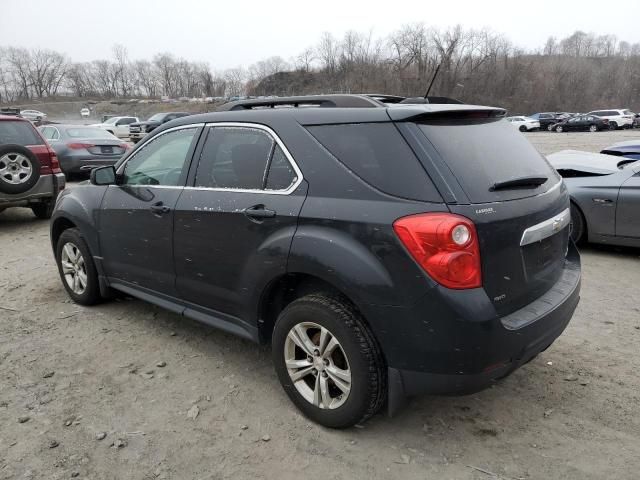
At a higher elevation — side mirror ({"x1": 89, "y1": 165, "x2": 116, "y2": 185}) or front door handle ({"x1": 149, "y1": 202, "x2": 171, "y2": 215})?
side mirror ({"x1": 89, "y1": 165, "x2": 116, "y2": 185})

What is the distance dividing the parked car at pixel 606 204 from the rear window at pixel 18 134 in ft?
26.2

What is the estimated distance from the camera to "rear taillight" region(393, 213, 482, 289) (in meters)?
2.29

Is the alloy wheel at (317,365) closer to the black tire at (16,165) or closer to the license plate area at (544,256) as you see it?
the license plate area at (544,256)

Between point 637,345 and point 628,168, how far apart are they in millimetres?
3236

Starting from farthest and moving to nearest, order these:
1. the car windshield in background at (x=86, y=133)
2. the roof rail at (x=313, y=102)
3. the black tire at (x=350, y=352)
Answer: the car windshield in background at (x=86, y=133) < the roof rail at (x=313, y=102) < the black tire at (x=350, y=352)

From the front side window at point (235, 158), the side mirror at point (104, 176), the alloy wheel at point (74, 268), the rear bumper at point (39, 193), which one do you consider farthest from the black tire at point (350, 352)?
the rear bumper at point (39, 193)

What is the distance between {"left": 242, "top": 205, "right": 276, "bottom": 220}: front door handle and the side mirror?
5.36 ft

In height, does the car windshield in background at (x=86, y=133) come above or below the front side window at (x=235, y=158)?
above

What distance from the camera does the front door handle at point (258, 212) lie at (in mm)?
2842

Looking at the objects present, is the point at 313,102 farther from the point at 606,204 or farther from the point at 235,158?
the point at 606,204

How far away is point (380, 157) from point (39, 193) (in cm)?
713

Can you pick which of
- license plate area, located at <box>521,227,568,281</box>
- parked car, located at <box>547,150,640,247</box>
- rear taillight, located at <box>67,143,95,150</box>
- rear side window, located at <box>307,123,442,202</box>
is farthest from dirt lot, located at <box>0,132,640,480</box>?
rear taillight, located at <box>67,143,95,150</box>

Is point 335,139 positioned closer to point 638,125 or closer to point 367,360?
point 367,360

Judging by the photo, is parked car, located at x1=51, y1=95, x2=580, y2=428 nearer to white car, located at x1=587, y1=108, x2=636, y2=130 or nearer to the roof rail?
the roof rail
